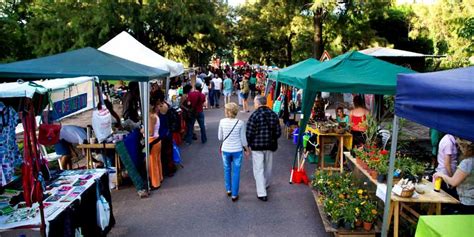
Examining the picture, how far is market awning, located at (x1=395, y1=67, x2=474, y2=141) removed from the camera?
2381mm

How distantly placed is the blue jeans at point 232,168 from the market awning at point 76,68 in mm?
2000

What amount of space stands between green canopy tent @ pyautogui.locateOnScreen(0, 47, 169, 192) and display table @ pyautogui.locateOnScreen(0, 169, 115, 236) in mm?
1889

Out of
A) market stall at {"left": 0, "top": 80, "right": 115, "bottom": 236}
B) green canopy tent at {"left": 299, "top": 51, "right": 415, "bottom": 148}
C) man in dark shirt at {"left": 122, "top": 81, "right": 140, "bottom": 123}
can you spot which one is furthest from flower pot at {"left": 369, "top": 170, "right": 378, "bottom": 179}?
man in dark shirt at {"left": 122, "top": 81, "right": 140, "bottom": 123}

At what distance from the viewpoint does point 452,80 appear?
268 cm

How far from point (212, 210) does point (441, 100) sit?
3.98m

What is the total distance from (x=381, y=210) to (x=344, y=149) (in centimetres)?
305

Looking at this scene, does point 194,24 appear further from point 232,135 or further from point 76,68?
point 232,135

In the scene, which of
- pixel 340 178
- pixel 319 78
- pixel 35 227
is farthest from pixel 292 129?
pixel 35 227

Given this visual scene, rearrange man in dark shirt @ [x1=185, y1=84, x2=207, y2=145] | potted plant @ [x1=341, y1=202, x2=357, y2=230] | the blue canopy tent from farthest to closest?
1. man in dark shirt @ [x1=185, y1=84, x2=207, y2=145]
2. potted plant @ [x1=341, y1=202, x2=357, y2=230]
3. the blue canopy tent

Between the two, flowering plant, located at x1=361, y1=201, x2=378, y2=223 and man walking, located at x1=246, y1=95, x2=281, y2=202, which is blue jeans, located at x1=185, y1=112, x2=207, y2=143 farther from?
flowering plant, located at x1=361, y1=201, x2=378, y2=223

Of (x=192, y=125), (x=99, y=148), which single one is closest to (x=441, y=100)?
(x=99, y=148)

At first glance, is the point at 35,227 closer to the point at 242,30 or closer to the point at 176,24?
the point at 176,24

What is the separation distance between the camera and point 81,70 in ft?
21.1

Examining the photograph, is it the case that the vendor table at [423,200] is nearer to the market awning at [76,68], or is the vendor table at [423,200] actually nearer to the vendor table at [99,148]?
the market awning at [76,68]
